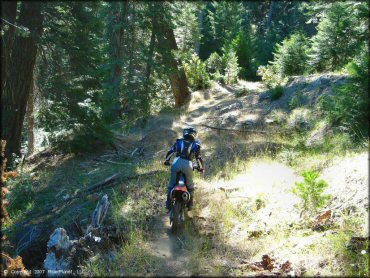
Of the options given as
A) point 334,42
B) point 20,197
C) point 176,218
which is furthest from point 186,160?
point 334,42

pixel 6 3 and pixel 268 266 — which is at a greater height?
pixel 6 3

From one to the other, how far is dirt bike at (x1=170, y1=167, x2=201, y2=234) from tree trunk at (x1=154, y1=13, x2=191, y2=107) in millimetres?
9159

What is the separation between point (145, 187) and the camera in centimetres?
908

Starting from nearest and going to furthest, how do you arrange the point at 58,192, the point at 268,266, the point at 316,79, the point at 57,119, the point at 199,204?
the point at 268,266 → the point at 199,204 → the point at 58,192 → the point at 57,119 → the point at 316,79

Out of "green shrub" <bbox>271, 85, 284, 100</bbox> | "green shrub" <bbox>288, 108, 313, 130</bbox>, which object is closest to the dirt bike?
"green shrub" <bbox>288, 108, 313, 130</bbox>

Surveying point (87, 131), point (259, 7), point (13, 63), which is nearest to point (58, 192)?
point (87, 131)

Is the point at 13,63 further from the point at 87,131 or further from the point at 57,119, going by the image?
the point at 87,131

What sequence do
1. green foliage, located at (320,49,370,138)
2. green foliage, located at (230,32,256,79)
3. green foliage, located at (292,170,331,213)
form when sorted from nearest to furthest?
1. green foliage, located at (292,170,331,213)
2. green foliage, located at (320,49,370,138)
3. green foliage, located at (230,32,256,79)

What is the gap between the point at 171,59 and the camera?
52.5ft

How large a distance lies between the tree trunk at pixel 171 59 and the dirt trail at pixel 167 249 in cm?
914

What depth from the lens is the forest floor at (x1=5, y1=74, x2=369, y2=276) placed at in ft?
20.0

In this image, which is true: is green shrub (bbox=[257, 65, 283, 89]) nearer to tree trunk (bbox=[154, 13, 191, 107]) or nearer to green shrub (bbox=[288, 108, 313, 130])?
green shrub (bbox=[288, 108, 313, 130])

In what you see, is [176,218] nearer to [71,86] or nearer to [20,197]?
[20,197]

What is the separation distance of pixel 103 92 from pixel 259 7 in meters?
41.4
